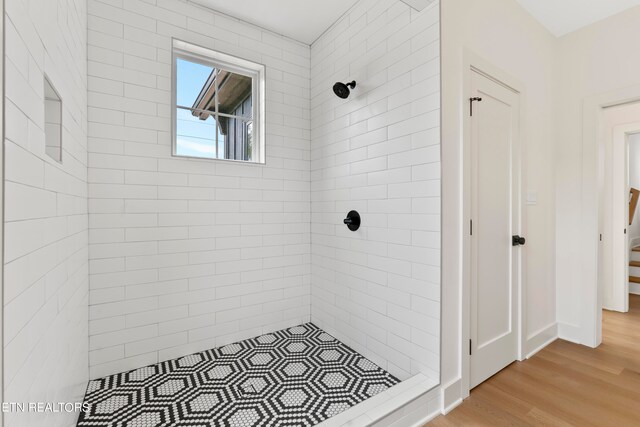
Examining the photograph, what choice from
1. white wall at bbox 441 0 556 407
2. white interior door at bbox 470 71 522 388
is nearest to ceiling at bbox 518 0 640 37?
white wall at bbox 441 0 556 407

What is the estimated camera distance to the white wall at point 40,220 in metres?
0.72

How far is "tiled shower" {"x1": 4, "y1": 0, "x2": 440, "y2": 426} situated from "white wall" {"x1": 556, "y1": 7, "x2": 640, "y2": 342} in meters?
1.80

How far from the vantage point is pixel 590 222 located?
2457 millimetres

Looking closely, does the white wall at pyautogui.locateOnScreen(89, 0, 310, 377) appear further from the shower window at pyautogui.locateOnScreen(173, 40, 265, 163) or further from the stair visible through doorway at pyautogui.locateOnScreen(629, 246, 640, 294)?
the stair visible through doorway at pyautogui.locateOnScreen(629, 246, 640, 294)

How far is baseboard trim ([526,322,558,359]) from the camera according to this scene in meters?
2.32

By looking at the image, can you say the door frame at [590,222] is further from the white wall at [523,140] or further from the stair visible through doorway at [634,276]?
the stair visible through doorway at [634,276]

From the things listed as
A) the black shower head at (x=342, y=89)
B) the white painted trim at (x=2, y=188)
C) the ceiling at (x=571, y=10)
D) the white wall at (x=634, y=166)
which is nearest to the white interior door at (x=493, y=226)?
the ceiling at (x=571, y=10)

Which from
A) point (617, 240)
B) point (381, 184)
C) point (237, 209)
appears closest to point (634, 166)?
point (617, 240)

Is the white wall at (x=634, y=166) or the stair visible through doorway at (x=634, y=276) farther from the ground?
the white wall at (x=634, y=166)

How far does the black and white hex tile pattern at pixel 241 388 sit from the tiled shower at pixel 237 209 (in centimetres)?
3

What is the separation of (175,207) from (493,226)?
2373mm

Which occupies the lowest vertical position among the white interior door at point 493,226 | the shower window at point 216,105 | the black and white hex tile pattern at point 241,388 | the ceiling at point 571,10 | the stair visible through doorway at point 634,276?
the black and white hex tile pattern at point 241,388

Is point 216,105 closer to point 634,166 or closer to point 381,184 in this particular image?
point 381,184

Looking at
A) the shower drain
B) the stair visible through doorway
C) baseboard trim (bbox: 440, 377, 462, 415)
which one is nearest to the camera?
baseboard trim (bbox: 440, 377, 462, 415)
